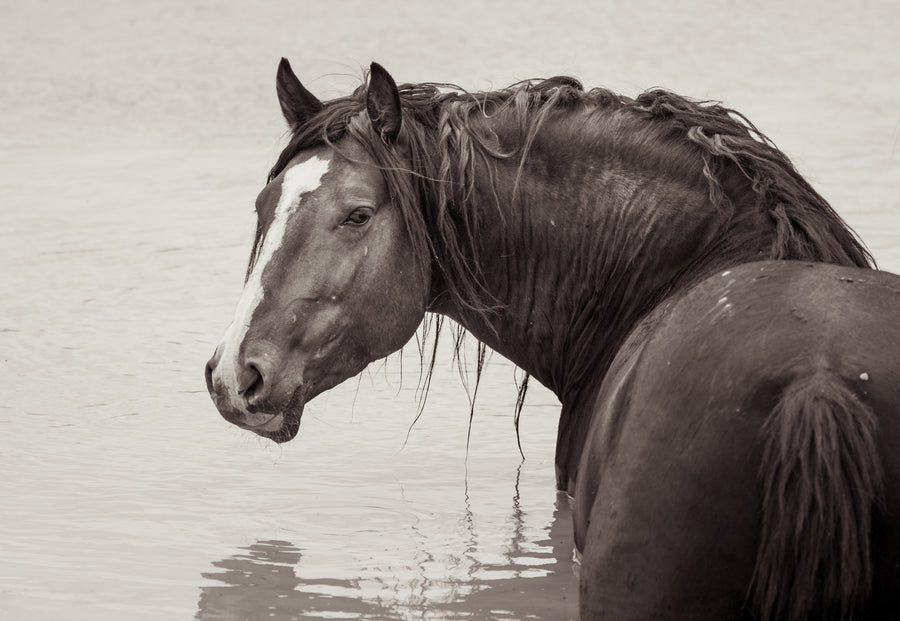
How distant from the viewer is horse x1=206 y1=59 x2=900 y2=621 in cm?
258

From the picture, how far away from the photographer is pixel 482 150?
386 centimetres

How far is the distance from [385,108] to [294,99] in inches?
13.0

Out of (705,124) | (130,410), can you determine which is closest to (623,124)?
(705,124)

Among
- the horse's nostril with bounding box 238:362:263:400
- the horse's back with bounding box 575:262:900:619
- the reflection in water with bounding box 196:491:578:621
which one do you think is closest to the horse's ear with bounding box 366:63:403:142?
the horse's nostril with bounding box 238:362:263:400

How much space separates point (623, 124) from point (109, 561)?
7.58 ft

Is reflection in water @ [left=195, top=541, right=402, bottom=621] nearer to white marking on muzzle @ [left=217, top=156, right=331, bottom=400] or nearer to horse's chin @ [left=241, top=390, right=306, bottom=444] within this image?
horse's chin @ [left=241, top=390, right=306, bottom=444]

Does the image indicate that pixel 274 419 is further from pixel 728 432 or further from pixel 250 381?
pixel 728 432

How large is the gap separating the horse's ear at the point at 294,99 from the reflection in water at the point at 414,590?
1.48 metres

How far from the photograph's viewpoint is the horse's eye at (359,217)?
371 centimetres

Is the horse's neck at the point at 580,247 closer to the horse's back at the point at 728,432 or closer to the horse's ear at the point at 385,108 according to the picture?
the horse's ear at the point at 385,108

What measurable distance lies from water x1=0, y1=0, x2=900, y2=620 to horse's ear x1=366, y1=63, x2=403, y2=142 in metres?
0.86

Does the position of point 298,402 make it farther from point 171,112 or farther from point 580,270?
point 171,112

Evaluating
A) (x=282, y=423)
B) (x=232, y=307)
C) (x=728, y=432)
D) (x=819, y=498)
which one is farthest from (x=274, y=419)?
(x=232, y=307)

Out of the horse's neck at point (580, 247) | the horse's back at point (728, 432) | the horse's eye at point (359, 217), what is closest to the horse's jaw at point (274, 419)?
the horse's eye at point (359, 217)
